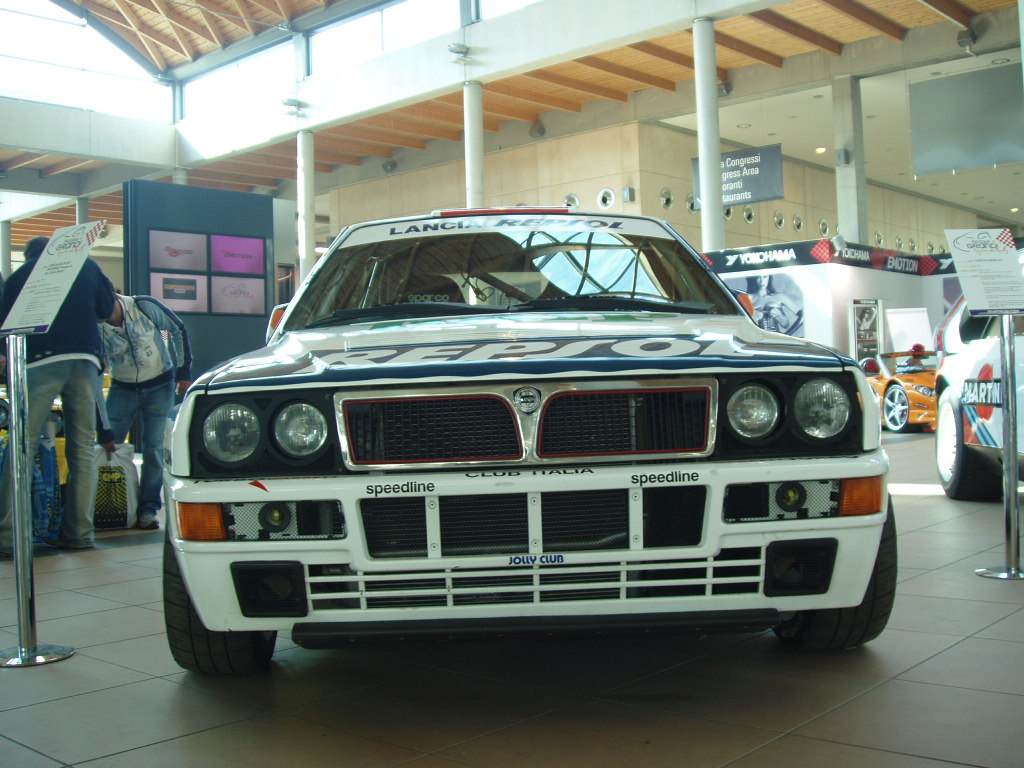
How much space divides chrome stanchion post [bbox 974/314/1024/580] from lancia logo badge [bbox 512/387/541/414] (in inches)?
106

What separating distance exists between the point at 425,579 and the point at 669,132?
2209cm

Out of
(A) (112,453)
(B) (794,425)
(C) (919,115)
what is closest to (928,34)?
(C) (919,115)

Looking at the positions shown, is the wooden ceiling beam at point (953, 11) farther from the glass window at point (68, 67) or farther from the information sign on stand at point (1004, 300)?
the glass window at point (68, 67)

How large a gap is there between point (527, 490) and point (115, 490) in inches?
201

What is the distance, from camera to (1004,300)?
438cm

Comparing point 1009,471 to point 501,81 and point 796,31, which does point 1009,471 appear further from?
point 501,81

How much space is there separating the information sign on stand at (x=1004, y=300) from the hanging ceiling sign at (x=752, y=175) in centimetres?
1535

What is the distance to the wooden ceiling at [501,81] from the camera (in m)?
18.3

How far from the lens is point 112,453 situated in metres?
6.59

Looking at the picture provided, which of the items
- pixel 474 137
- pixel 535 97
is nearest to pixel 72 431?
pixel 474 137

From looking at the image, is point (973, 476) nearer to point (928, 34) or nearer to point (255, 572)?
point (255, 572)

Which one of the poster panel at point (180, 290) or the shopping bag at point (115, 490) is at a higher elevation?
the poster panel at point (180, 290)

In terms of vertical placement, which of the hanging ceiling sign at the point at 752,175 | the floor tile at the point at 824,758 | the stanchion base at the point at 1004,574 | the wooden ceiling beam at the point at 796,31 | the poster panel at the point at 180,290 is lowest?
the floor tile at the point at 824,758

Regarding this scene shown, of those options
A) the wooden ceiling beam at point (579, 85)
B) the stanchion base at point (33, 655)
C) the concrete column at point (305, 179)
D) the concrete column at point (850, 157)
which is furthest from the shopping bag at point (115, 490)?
the concrete column at point (850, 157)
